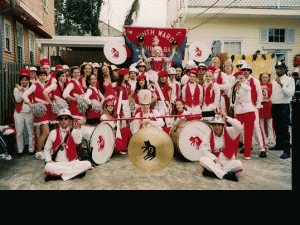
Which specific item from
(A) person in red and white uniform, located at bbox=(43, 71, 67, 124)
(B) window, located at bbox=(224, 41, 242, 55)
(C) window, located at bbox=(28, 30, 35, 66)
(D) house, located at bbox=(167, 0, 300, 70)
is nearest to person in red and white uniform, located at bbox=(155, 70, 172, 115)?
(A) person in red and white uniform, located at bbox=(43, 71, 67, 124)

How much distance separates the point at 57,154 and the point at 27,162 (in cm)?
133

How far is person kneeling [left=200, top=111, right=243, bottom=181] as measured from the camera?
14.1 ft

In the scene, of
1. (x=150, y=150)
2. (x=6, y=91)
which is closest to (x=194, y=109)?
(x=150, y=150)

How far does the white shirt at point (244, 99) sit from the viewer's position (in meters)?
5.44

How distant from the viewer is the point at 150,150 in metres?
3.87

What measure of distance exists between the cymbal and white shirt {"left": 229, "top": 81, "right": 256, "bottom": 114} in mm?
2378

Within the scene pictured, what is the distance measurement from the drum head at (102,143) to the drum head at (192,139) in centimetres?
142

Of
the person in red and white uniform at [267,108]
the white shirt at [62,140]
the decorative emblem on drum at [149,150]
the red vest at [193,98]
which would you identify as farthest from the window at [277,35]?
the white shirt at [62,140]

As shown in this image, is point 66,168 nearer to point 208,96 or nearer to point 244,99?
point 208,96

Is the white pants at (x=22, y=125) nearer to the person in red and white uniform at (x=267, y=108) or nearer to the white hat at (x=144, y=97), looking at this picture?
the white hat at (x=144, y=97)

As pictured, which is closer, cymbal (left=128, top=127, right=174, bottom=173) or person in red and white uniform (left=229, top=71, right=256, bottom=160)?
cymbal (left=128, top=127, right=174, bottom=173)

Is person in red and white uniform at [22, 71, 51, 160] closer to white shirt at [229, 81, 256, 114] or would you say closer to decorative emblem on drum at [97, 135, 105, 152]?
decorative emblem on drum at [97, 135, 105, 152]
